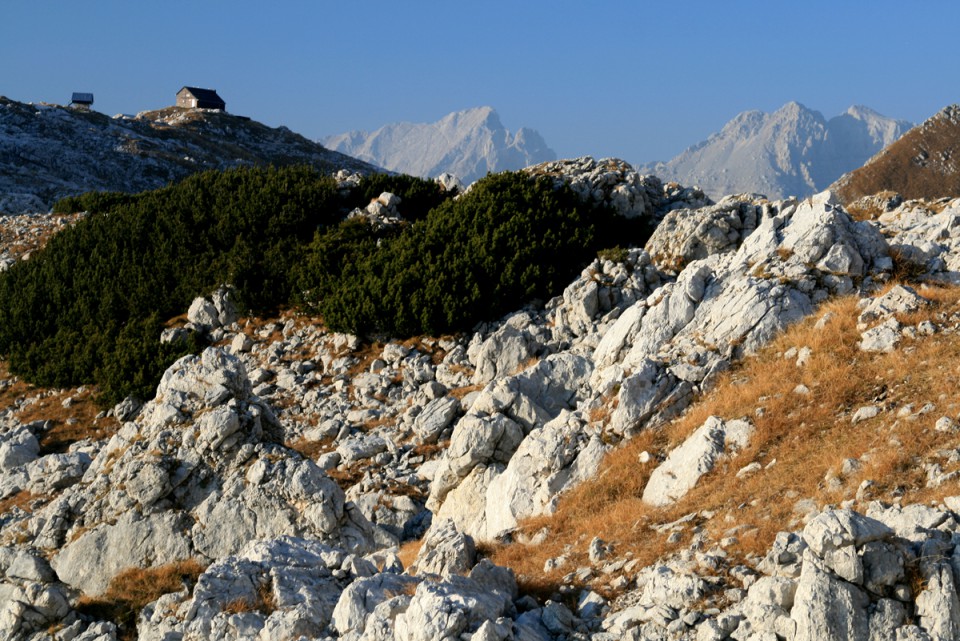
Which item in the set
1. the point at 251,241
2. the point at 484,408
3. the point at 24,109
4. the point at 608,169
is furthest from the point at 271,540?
the point at 24,109

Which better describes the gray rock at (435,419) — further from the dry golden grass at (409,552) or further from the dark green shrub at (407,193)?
the dark green shrub at (407,193)

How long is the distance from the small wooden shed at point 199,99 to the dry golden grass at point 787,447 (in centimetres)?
12019

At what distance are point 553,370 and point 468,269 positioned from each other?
28.6ft

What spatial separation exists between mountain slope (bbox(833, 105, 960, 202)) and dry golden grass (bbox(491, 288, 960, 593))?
4882cm

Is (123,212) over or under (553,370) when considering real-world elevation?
over

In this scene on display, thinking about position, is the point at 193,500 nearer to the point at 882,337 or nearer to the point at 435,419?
the point at 435,419

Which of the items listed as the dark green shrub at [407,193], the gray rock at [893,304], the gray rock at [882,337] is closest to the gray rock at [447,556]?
the gray rock at [882,337]

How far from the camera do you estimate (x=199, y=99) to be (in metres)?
123

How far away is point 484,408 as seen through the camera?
17.9m

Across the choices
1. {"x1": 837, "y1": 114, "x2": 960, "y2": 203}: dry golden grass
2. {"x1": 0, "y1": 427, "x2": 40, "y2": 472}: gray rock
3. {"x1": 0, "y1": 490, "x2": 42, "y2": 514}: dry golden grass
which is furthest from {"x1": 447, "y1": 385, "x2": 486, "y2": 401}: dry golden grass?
{"x1": 837, "y1": 114, "x2": 960, "y2": 203}: dry golden grass

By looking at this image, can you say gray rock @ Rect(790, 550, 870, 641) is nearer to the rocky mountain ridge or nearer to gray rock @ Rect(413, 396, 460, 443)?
the rocky mountain ridge

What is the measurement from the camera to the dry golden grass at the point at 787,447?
37.3 feet

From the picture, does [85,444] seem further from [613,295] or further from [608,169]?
[608,169]

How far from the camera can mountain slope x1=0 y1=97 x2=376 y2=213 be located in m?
67.3
